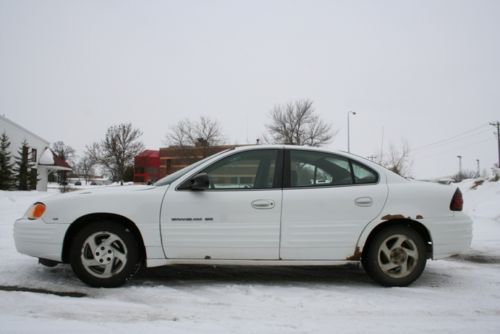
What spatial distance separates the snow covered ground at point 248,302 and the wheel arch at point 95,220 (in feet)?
1.19

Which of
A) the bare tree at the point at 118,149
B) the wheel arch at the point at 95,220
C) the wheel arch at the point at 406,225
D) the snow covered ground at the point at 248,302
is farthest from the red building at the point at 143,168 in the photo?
the wheel arch at the point at 406,225

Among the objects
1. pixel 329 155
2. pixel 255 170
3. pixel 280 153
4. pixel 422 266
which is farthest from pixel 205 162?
pixel 422 266

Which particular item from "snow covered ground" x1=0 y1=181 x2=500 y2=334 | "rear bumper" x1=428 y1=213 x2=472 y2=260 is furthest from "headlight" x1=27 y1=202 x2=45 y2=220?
"rear bumper" x1=428 y1=213 x2=472 y2=260

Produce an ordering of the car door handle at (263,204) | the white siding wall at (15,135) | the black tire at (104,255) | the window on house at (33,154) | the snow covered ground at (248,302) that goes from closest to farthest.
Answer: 1. the snow covered ground at (248,302)
2. the black tire at (104,255)
3. the car door handle at (263,204)
4. the white siding wall at (15,135)
5. the window on house at (33,154)

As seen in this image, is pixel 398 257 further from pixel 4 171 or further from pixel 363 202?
pixel 4 171

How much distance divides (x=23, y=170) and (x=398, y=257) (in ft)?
139

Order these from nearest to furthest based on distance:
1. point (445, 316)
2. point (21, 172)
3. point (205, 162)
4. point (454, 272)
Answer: point (445, 316) → point (205, 162) → point (454, 272) → point (21, 172)

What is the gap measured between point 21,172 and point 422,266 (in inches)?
1669

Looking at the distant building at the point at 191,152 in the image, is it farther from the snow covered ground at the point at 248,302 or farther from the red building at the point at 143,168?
the snow covered ground at the point at 248,302

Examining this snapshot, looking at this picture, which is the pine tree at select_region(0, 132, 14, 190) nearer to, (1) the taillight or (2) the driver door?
(2) the driver door

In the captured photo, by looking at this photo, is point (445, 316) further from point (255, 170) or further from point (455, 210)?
point (255, 170)

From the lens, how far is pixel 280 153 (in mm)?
4406

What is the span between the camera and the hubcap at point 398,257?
13.8 ft

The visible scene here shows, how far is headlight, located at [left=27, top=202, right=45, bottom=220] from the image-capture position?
410 cm
